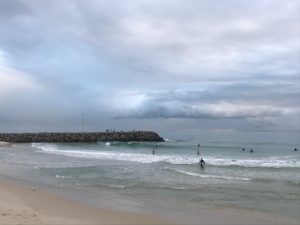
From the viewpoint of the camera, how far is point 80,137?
9462 cm

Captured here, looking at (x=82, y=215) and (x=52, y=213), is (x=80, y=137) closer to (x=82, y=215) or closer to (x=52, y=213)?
(x=52, y=213)

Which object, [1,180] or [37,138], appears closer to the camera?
[1,180]

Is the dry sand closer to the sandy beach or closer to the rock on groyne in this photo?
the sandy beach

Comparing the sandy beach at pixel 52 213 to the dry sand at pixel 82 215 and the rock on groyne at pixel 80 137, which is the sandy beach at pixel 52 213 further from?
the rock on groyne at pixel 80 137

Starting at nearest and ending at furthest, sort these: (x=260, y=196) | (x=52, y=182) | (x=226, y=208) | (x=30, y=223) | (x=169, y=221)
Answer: (x=30, y=223)
(x=169, y=221)
(x=226, y=208)
(x=260, y=196)
(x=52, y=182)

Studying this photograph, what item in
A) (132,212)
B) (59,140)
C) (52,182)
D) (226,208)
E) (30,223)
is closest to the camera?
(30,223)

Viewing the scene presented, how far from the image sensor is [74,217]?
39.0 ft

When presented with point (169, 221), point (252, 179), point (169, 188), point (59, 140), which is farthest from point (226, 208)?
point (59, 140)

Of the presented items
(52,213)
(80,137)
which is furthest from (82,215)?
(80,137)

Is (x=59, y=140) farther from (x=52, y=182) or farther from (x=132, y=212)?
(x=132, y=212)

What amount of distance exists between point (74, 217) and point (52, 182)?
8.94 m

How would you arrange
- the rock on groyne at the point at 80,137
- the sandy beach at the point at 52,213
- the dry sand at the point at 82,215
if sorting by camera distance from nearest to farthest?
1. the sandy beach at the point at 52,213
2. the dry sand at the point at 82,215
3. the rock on groyne at the point at 80,137

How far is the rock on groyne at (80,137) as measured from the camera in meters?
92.1

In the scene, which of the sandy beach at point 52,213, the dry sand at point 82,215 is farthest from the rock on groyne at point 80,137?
the dry sand at point 82,215
